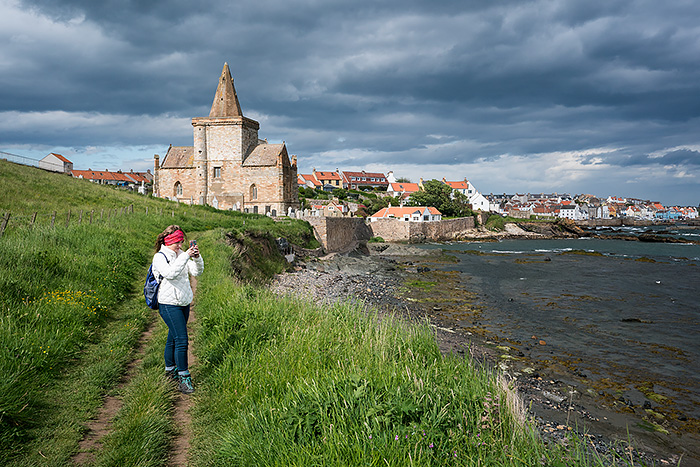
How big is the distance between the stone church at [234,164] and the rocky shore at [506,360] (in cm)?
2097

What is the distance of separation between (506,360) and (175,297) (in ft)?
37.6

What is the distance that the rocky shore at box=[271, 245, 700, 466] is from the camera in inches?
344

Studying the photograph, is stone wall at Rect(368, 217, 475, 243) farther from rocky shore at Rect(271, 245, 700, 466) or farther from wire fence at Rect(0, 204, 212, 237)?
wire fence at Rect(0, 204, 212, 237)

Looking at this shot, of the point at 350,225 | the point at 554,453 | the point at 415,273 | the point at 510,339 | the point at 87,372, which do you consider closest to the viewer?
the point at 554,453

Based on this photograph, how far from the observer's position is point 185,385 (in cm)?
609

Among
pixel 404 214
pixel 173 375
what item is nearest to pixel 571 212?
pixel 404 214

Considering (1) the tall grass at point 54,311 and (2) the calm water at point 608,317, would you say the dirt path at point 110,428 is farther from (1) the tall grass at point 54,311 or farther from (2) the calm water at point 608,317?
(2) the calm water at point 608,317

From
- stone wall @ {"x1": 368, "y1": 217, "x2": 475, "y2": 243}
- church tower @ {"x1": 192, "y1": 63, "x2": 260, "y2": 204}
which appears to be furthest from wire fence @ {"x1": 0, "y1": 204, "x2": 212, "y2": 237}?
stone wall @ {"x1": 368, "y1": 217, "x2": 475, "y2": 243}

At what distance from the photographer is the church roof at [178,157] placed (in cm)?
5788

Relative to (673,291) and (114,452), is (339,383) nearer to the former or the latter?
(114,452)

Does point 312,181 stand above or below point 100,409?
above

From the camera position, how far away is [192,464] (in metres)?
4.45

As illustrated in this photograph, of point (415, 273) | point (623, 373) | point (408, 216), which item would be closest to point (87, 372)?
point (623, 373)

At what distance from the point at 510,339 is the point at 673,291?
1830cm
